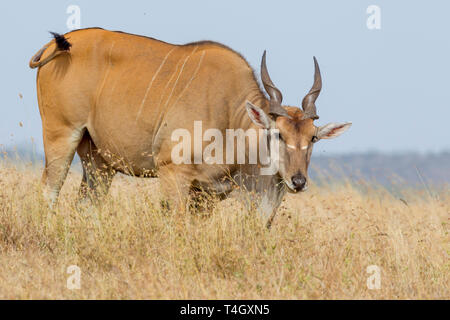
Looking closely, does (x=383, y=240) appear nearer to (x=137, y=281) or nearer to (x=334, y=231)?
(x=334, y=231)

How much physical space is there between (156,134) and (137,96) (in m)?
0.57

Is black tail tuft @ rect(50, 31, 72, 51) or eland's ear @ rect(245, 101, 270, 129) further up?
black tail tuft @ rect(50, 31, 72, 51)

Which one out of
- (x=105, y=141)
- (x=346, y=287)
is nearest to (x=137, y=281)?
(x=346, y=287)

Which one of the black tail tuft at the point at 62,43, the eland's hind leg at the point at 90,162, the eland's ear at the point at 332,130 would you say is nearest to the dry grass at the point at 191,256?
the eland's hind leg at the point at 90,162

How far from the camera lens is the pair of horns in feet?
26.1

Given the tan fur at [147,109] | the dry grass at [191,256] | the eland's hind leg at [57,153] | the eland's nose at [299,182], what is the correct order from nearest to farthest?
the dry grass at [191,256] < the eland's nose at [299,182] < the tan fur at [147,109] < the eland's hind leg at [57,153]

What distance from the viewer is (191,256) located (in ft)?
22.4

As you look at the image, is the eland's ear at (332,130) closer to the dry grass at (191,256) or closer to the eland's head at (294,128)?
the eland's head at (294,128)

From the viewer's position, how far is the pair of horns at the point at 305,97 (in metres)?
7.97

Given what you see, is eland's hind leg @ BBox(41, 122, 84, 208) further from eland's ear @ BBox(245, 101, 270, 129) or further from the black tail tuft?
eland's ear @ BBox(245, 101, 270, 129)

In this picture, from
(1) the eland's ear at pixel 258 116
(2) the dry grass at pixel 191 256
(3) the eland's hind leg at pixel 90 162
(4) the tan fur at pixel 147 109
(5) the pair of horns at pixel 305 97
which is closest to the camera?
(2) the dry grass at pixel 191 256

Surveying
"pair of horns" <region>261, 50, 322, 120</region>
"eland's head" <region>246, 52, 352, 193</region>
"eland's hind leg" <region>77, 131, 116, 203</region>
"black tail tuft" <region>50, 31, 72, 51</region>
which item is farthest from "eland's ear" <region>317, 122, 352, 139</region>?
"black tail tuft" <region>50, 31, 72, 51</region>

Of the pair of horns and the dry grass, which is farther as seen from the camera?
the pair of horns

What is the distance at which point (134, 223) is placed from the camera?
754 cm
